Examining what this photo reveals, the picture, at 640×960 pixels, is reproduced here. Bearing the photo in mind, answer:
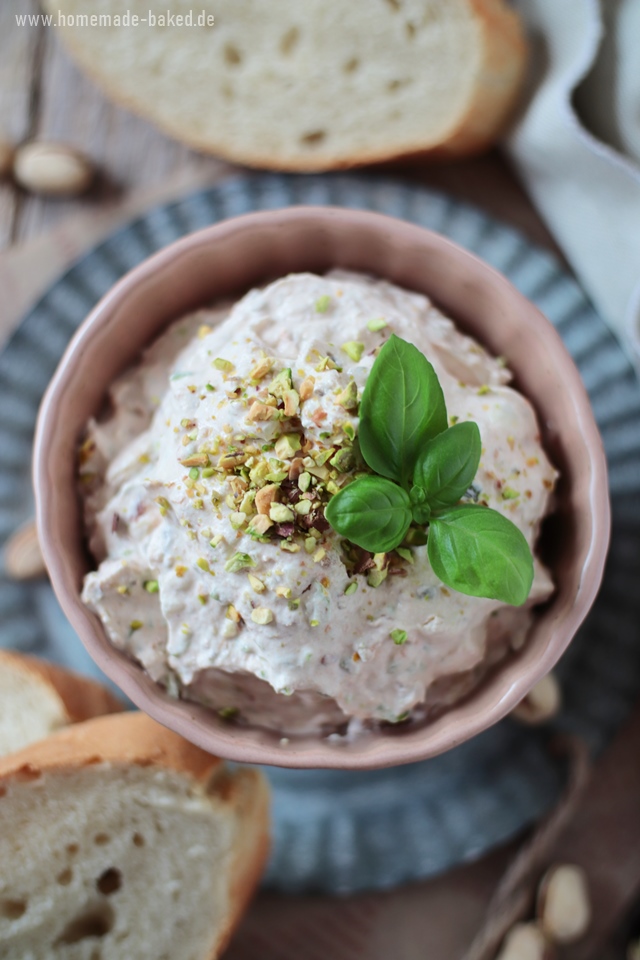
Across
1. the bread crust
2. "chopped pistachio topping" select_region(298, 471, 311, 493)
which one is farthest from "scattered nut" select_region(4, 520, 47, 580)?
"chopped pistachio topping" select_region(298, 471, 311, 493)

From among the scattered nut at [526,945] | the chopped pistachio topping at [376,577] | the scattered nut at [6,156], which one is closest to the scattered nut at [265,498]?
the chopped pistachio topping at [376,577]

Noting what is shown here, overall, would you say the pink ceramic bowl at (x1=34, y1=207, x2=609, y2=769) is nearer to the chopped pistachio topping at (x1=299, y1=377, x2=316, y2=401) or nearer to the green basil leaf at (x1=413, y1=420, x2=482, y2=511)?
the green basil leaf at (x1=413, y1=420, x2=482, y2=511)

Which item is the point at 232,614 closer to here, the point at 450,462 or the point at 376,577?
the point at 376,577

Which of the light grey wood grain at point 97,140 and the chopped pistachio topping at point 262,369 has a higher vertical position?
the chopped pistachio topping at point 262,369

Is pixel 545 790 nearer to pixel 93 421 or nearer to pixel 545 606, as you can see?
pixel 545 606

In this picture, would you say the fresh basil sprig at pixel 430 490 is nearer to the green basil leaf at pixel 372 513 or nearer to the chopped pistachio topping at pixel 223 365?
the green basil leaf at pixel 372 513

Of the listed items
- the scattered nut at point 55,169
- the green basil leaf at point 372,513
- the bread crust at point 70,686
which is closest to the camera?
the green basil leaf at point 372,513

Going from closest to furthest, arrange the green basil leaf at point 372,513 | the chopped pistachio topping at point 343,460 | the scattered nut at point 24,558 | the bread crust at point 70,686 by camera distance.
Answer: the green basil leaf at point 372,513 → the chopped pistachio topping at point 343,460 → the bread crust at point 70,686 → the scattered nut at point 24,558

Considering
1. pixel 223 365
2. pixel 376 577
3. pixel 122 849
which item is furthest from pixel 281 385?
pixel 122 849
